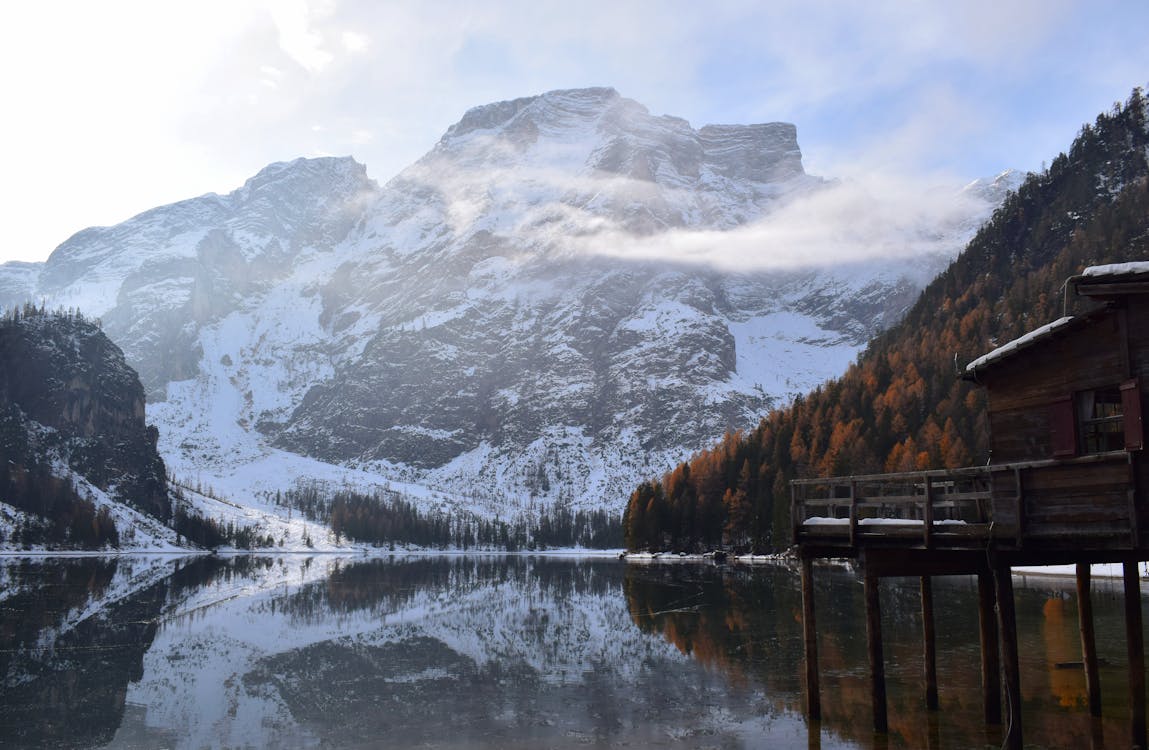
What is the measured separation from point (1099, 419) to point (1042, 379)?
1891 mm

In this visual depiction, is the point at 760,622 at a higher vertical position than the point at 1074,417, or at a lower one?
lower

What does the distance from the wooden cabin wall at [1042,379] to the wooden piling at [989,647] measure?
4302 millimetres

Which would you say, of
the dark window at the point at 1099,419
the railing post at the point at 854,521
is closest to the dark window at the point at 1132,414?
the dark window at the point at 1099,419

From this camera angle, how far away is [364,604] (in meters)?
70.4

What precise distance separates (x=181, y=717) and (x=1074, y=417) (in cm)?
2760

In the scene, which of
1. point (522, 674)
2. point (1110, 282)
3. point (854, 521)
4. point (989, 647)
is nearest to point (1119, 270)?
point (1110, 282)

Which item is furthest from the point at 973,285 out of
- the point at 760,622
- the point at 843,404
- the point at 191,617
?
the point at 191,617

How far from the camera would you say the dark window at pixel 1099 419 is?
18.7 meters

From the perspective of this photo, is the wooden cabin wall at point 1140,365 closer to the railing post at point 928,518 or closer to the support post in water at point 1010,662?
the support post in water at point 1010,662

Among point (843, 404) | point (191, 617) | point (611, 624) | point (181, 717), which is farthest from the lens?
point (843, 404)

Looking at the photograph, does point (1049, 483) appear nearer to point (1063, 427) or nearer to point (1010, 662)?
point (1063, 427)

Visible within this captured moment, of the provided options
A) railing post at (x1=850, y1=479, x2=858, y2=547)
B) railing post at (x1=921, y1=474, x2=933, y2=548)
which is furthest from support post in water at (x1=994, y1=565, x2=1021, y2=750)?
railing post at (x1=850, y1=479, x2=858, y2=547)

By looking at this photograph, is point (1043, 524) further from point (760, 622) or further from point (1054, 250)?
point (1054, 250)

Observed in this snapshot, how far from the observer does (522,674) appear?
3591 centimetres
